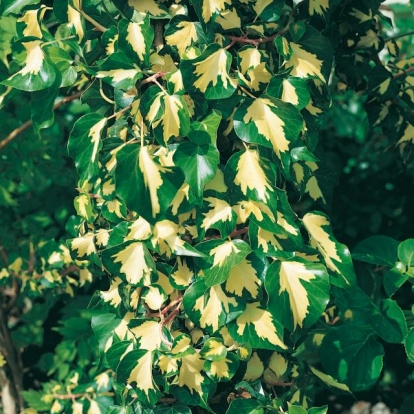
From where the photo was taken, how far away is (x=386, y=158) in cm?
220

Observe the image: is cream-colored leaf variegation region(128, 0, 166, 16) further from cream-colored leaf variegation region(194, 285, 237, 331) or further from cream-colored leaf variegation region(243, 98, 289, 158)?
cream-colored leaf variegation region(194, 285, 237, 331)

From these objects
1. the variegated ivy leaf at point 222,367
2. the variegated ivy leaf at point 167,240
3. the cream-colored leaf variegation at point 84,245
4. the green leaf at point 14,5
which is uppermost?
the green leaf at point 14,5

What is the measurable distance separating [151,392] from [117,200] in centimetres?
32

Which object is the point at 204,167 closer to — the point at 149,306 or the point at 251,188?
the point at 251,188

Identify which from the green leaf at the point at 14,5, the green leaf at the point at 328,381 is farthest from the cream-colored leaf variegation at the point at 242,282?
the green leaf at the point at 14,5

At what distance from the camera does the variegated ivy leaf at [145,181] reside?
83cm

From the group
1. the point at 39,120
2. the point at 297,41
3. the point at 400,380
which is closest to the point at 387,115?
the point at 297,41

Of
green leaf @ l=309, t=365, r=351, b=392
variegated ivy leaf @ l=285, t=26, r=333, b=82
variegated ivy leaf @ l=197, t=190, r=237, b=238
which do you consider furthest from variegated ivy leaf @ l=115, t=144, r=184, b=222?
green leaf @ l=309, t=365, r=351, b=392

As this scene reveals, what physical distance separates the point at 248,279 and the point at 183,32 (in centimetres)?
42

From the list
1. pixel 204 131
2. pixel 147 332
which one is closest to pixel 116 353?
pixel 147 332

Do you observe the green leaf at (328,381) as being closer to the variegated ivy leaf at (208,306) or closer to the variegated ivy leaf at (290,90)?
the variegated ivy leaf at (208,306)

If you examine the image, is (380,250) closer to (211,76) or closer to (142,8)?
(211,76)

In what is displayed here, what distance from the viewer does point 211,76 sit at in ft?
3.00

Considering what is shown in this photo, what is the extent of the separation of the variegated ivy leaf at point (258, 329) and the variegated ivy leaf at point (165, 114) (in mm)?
315
